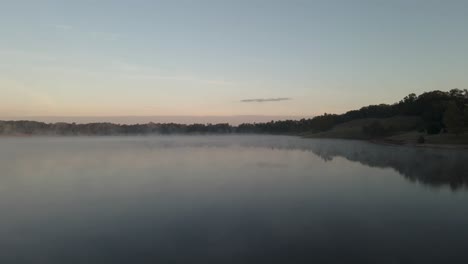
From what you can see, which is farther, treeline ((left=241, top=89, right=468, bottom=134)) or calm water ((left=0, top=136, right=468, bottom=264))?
treeline ((left=241, top=89, right=468, bottom=134))

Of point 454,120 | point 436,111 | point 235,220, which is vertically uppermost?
point 436,111

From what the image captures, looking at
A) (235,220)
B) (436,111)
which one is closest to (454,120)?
(436,111)

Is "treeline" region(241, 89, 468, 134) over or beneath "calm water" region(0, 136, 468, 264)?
over

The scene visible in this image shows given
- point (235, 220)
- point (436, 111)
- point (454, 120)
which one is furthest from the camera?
point (436, 111)

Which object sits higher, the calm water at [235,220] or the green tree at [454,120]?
the green tree at [454,120]

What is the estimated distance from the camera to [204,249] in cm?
1319

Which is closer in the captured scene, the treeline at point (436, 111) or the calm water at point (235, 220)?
the calm water at point (235, 220)

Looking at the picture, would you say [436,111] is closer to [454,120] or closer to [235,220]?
[454,120]

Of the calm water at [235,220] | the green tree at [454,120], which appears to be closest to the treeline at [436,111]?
the green tree at [454,120]

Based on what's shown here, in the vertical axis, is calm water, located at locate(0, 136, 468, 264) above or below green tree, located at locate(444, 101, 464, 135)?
below

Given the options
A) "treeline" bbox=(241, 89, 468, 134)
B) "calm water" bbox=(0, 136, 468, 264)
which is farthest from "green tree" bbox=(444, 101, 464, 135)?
"calm water" bbox=(0, 136, 468, 264)

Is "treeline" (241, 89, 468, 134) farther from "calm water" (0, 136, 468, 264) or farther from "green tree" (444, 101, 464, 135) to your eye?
"calm water" (0, 136, 468, 264)

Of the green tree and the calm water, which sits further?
the green tree

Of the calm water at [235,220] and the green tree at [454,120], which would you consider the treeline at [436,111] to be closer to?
the green tree at [454,120]
